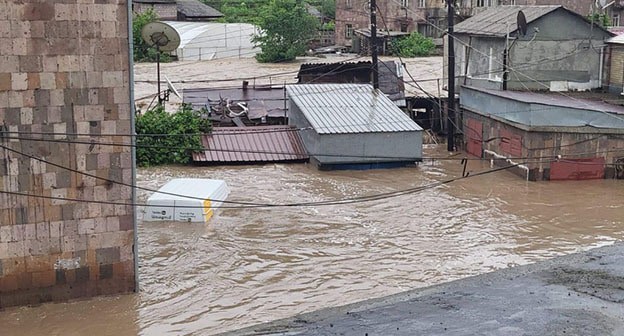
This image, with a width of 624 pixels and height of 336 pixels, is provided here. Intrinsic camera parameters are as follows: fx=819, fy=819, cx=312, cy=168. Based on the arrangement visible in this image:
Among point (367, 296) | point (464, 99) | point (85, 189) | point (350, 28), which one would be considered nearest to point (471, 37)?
point (464, 99)

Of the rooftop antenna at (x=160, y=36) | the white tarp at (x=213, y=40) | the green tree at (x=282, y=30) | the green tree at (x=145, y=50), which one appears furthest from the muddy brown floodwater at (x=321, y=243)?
the green tree at (x=282, y=30)

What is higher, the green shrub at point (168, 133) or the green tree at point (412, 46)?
the green tree at point (412, 46)

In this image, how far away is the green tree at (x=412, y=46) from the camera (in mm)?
55562

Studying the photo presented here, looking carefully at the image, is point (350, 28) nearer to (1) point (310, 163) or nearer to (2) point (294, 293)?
(1) point (310, 163)

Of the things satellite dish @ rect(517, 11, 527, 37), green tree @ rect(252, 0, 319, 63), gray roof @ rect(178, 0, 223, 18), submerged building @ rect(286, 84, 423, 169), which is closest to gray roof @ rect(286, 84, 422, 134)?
submerged building @ rect(286, 84, 423, 169)

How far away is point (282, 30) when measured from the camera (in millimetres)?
53094

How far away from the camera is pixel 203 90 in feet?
106

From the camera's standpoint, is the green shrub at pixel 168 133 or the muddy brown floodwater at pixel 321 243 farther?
the green shrub at pixel 168 133

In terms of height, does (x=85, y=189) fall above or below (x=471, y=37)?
below

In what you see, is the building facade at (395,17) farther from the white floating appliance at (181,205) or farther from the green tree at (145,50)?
the white floating appliance at (181,205)

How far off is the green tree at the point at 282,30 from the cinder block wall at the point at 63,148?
39261 mm

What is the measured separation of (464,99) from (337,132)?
6322mm

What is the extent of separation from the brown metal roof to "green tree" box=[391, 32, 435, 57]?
28922 mm

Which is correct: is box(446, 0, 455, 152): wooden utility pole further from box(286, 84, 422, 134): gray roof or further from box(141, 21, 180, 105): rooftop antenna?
box(141, 21, 180, 105): rooftop antenna
